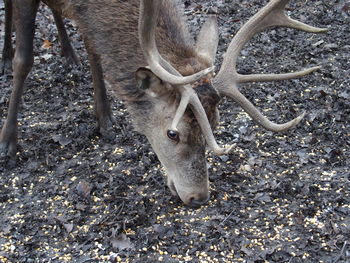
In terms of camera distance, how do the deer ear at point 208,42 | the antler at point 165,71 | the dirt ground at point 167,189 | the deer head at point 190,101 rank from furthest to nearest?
the deer ear at point 208,42
the dirt ground at point 167,189
the deer head at point 190,101
the antler at point 165,71

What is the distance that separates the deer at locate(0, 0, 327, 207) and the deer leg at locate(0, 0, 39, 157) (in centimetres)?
45

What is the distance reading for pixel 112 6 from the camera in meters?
4.25

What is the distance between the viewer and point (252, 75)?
12.4ft

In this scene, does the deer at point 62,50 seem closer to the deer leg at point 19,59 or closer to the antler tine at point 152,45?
the deer leg at point 19,59

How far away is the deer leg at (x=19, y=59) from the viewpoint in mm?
4703

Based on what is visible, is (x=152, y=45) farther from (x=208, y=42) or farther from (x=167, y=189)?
(x=167, y=189)

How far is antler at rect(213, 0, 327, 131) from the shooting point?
3738mm

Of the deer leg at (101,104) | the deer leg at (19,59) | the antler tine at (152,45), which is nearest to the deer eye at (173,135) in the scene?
the antler tine at (152,45)

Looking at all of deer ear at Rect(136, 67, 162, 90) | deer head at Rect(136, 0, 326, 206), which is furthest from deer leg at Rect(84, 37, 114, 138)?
deer ear at Rect(136, 67, 162, 90)

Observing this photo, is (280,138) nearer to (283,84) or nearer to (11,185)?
(283,84)

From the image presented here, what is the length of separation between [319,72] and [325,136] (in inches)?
54.2

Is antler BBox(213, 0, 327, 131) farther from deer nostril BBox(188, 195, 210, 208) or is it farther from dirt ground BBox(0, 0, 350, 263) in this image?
dirt ground BBox(0, 0, 350, 263)

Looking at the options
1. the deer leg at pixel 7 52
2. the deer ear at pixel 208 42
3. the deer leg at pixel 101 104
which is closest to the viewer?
the deer ear at pixel 208 42

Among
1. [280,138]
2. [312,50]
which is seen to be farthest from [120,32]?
[312,50]
